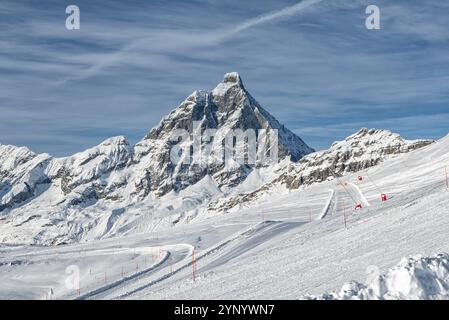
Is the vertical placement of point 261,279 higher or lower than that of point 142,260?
lower

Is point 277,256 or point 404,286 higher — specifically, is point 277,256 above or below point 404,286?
above

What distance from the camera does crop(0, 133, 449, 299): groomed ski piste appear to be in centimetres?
1686

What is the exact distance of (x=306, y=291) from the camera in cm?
1515

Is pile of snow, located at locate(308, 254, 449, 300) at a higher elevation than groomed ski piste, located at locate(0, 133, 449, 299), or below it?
below

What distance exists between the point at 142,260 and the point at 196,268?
1690 cm

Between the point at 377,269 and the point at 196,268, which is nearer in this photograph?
the point at 377,269

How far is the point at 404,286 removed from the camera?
35.9 feet

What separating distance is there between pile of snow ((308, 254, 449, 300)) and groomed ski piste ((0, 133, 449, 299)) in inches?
1.5

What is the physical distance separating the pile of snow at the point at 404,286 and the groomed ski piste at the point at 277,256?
0.04 m

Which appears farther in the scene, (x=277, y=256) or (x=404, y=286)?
(x=277, y=256)

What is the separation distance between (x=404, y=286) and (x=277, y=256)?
13.3 m

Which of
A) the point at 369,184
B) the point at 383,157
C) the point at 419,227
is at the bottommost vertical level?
the point at 419,227
